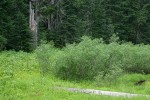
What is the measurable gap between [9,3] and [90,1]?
2033 cm

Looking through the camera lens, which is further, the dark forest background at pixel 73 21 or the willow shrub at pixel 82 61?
the dark forest background at pixel 73 21

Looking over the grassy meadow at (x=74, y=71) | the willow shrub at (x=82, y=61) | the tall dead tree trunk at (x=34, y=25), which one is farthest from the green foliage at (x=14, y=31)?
the willow shrub at (x=82, y=61)

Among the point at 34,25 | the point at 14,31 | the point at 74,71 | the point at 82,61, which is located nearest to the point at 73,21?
the point at 34,25

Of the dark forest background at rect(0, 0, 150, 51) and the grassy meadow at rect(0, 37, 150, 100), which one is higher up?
the dark forest background at rect(0, 0, 150, 51)

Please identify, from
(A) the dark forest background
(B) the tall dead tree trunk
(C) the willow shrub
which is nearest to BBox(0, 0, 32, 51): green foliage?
(A) the dark forest background

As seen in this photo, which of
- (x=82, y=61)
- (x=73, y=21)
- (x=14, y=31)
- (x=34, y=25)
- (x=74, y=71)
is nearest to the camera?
(x=82, y=61)

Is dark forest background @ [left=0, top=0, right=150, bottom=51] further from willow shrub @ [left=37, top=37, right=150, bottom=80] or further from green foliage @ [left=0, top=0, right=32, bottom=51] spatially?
willow shrub @ [left=37, top=37, right=150, bottom=80]

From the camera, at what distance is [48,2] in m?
42.4

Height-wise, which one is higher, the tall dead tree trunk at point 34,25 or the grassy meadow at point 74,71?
the tall dead tree trunk at point 34,25

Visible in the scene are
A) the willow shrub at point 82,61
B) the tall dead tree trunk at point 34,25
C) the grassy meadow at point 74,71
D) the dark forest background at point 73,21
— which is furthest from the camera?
the tall dead tree trunk at point 34,25

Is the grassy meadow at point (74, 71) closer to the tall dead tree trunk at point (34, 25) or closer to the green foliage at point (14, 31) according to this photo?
the green foliage at point (14, 31)

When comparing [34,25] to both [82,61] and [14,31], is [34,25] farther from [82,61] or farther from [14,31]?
[82,61]

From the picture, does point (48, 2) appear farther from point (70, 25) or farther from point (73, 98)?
point (73, 98)

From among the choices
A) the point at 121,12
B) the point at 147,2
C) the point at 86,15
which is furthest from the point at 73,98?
the point at 147,2
